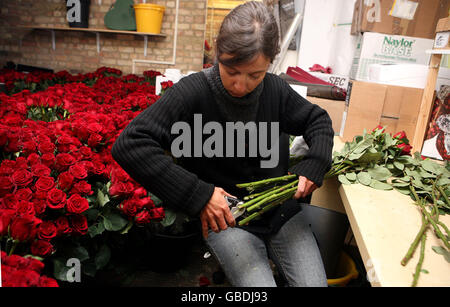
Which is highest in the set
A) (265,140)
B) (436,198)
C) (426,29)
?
(426,29)

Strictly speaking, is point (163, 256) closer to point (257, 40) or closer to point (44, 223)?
point (44, 223)

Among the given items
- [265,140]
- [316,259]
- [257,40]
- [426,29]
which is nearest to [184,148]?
[265,140]

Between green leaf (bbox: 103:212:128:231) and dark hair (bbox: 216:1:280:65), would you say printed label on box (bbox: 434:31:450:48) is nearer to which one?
dark hair (bbox: 216:1:280:65)

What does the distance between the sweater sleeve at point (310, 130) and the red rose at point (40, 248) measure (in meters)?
0.79

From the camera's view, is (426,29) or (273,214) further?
(426,29)

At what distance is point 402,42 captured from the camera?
2.26 metres

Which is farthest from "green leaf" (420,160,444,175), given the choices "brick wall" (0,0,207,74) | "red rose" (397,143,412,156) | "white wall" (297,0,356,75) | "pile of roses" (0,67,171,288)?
"brick wall" (0,0,207,74)

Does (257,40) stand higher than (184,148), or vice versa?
(257,40)

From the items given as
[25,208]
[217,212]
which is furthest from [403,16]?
[25,208]

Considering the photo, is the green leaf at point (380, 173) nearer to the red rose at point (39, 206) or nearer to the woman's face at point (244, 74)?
the woman's face at point (244, 74)
